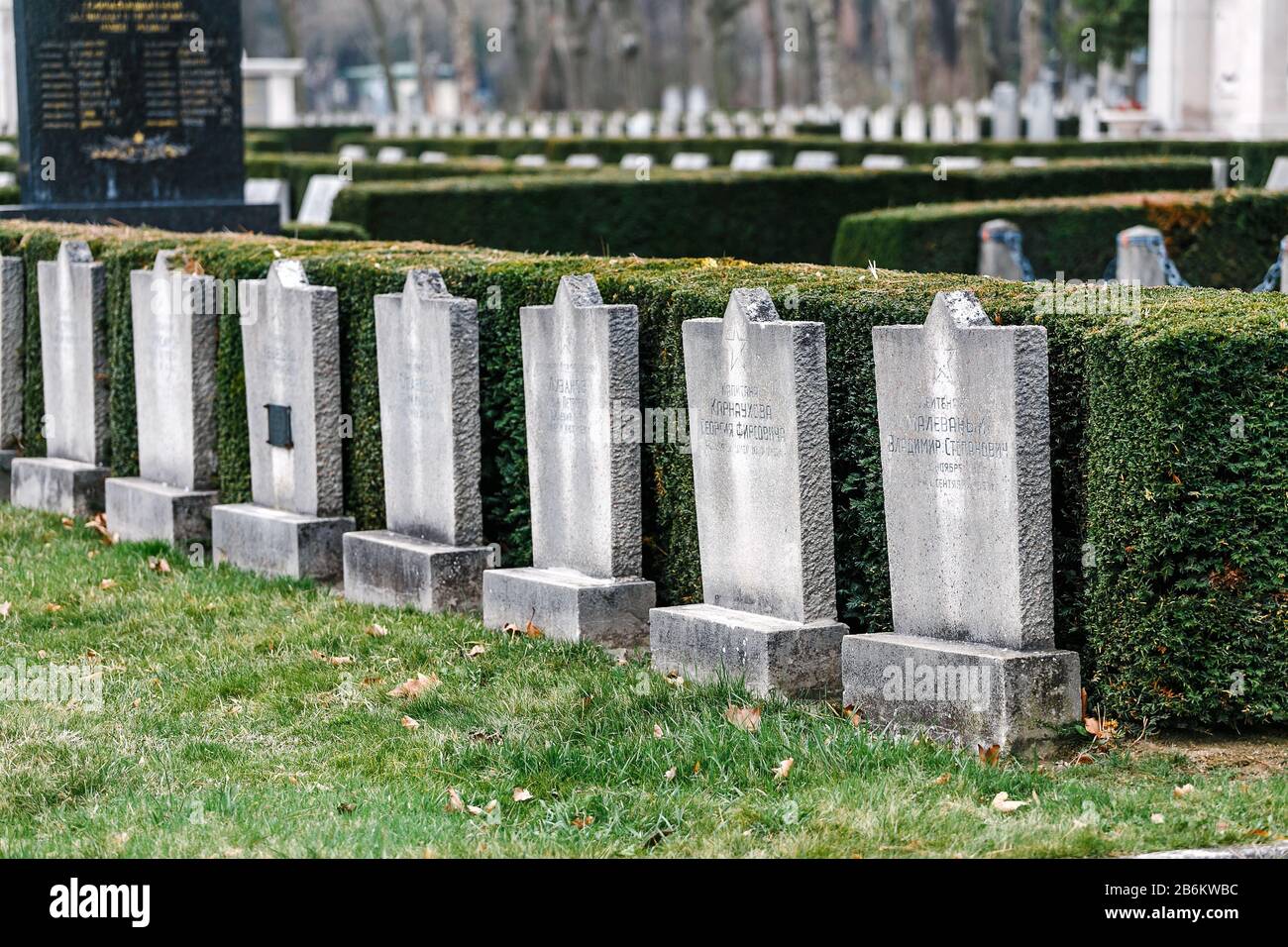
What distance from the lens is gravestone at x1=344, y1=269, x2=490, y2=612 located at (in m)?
8.40

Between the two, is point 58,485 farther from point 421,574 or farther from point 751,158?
point 751,158

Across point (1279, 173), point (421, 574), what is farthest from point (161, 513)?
point (1279, 173)

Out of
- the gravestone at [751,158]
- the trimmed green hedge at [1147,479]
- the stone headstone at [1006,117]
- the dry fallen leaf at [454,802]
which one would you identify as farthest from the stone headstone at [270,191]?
the stone headstone at [1006,117]

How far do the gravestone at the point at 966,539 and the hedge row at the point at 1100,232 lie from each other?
859 cm

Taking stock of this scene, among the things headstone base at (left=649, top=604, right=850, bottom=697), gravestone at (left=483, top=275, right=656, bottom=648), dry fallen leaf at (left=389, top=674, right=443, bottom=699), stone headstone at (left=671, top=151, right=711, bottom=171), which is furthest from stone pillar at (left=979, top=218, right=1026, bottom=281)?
stone headstone at (left=671, top=151, right=711, bottom=171)

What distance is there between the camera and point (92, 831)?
5.60m

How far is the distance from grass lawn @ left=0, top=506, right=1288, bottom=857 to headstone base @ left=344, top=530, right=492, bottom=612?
0.48 meters

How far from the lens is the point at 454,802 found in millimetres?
5746

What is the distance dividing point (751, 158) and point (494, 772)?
22817mm

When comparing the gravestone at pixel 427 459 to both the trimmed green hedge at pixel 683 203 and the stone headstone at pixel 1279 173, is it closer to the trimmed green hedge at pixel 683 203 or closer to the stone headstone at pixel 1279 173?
the trimmed green hedge at pixel 683 203
